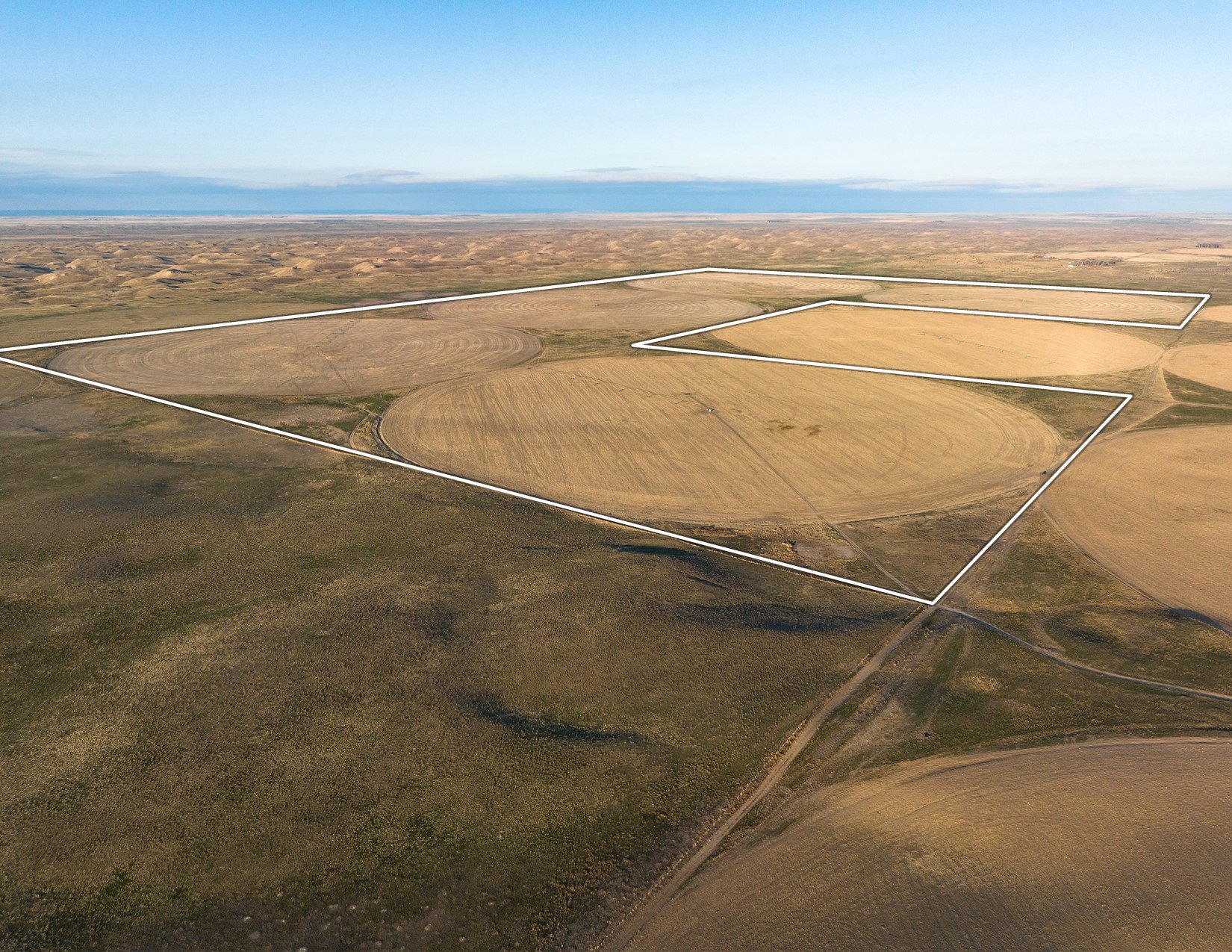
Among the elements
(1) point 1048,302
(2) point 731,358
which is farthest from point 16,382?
(1) point 1048,302

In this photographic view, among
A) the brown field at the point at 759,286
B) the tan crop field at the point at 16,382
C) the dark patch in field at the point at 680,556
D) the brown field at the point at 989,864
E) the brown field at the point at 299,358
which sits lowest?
the brown field at the point at 989,864

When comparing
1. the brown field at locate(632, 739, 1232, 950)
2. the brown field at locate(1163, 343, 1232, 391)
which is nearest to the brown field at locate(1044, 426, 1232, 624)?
the brown field at locate(632, 739, 1232, 950)

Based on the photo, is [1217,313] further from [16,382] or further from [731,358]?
[16,382]

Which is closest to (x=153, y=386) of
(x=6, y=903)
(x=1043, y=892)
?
(x=6, y=903)

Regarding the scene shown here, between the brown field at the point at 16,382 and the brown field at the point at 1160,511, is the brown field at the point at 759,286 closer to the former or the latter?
the brown field at the point at 1160,511

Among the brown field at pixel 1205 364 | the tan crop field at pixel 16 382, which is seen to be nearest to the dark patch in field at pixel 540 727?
the tan crop field at pixel 16 382

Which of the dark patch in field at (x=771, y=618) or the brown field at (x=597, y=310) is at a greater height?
the brown field at (x=597, y=310)

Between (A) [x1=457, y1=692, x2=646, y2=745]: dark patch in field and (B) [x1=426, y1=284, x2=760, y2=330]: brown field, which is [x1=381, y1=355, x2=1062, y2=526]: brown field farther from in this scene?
(B) [x1=426, y1=284, x2=760, y2=330]: brown field
